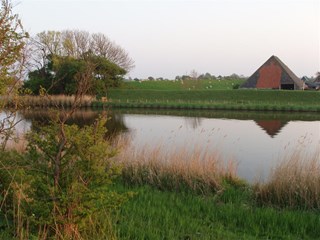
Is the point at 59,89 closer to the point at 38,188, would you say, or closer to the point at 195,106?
the point at 195,106

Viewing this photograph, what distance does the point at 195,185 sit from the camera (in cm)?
723

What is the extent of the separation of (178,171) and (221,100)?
36931mm

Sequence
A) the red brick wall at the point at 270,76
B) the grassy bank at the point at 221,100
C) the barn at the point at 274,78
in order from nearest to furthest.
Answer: the grassy bank at the point at 221,100, the barn at the point at 274,78, the red brick wall at the point at 270,76

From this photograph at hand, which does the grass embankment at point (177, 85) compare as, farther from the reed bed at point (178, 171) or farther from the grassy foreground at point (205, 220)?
the grassy foreground at point (205, 220)

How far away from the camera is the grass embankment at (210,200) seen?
4.83 meters

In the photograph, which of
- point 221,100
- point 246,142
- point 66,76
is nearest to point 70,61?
point 66,76

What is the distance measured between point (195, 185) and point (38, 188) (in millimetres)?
4044

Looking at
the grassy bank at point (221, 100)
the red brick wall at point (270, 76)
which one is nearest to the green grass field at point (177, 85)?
the red brick wall at point (270, 76)

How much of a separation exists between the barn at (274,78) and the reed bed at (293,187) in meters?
48.3

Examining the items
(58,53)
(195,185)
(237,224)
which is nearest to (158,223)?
(237,224)

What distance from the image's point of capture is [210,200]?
638cm

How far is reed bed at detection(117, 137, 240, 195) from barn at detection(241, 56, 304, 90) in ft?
156

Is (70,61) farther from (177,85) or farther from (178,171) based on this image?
(178,171)

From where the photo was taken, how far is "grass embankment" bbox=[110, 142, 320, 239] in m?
4.83
